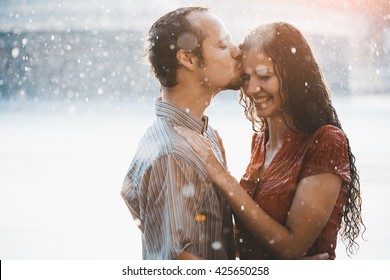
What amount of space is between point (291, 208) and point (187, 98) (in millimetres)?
421

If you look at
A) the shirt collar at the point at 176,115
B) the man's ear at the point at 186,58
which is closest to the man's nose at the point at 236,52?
the man's ear at the point at 186,58

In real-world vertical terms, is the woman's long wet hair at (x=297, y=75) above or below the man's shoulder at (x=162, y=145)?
above

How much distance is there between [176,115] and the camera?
161 centimetres

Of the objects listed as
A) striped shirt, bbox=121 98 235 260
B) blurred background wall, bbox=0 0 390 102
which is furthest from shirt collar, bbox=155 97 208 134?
blurred background wall, bbox=0 0 390 102

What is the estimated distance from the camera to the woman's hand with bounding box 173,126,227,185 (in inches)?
60.4

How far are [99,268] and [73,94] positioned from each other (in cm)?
1317

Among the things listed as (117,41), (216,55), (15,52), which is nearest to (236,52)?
(216,55)

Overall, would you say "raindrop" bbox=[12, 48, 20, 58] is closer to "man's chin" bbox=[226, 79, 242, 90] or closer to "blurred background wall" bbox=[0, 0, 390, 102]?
"blurred background wall" bbox=[0, 0, 390, 102]

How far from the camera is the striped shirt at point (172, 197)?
1450 millimetres

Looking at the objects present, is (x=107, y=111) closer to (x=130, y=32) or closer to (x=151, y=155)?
(x=130, y=32)

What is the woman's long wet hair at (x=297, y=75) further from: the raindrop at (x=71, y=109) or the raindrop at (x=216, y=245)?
the raindrop at (x=71, y=109)

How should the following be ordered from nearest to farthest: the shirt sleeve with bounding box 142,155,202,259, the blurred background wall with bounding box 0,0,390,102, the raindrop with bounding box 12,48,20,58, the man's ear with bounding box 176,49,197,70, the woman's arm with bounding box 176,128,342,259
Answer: the shirt sleeve with bounding box 142,155,202,259 → the woman's arm with bounding box 176,128,342,259 → the man's ear with bounding box 176,49,197,70 → the blurred background wall with bounding box 0,0,390,102 → the raindrop with bounding box 12,48,20,58

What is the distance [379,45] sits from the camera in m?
9.30

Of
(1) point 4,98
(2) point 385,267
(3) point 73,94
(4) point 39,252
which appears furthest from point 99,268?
(3) point 73,94
